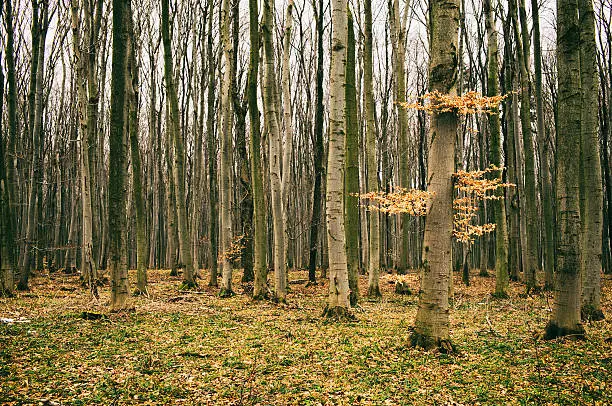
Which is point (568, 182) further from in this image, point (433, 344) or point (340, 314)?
point (340, 314)

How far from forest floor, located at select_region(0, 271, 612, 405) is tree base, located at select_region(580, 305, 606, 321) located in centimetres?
→ 23

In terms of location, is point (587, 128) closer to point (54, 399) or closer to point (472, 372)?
point (472, 372)

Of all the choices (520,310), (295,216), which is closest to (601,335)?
(520,310)

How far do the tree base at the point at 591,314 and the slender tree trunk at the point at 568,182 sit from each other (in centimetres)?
198

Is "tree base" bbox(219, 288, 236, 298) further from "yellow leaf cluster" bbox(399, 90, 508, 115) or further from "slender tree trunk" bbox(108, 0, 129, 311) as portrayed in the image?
"yellow leaf cluster" bbox(399, 90, 508, 115)

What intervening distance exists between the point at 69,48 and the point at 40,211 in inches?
355

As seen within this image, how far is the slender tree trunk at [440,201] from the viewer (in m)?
6.10

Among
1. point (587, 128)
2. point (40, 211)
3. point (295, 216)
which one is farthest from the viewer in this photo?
point (295, 216)

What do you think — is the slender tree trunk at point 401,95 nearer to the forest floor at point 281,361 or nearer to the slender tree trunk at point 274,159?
the slender tree trunk at point 274,159

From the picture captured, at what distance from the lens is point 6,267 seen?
10938 millimetres

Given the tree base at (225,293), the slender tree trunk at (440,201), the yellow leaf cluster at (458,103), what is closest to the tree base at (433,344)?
the slender tree trunk at (440,201)

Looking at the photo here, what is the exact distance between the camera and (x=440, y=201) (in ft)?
20.3

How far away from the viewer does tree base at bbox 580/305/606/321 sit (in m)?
8.09

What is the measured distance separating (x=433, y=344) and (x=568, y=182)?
10.9 ft
